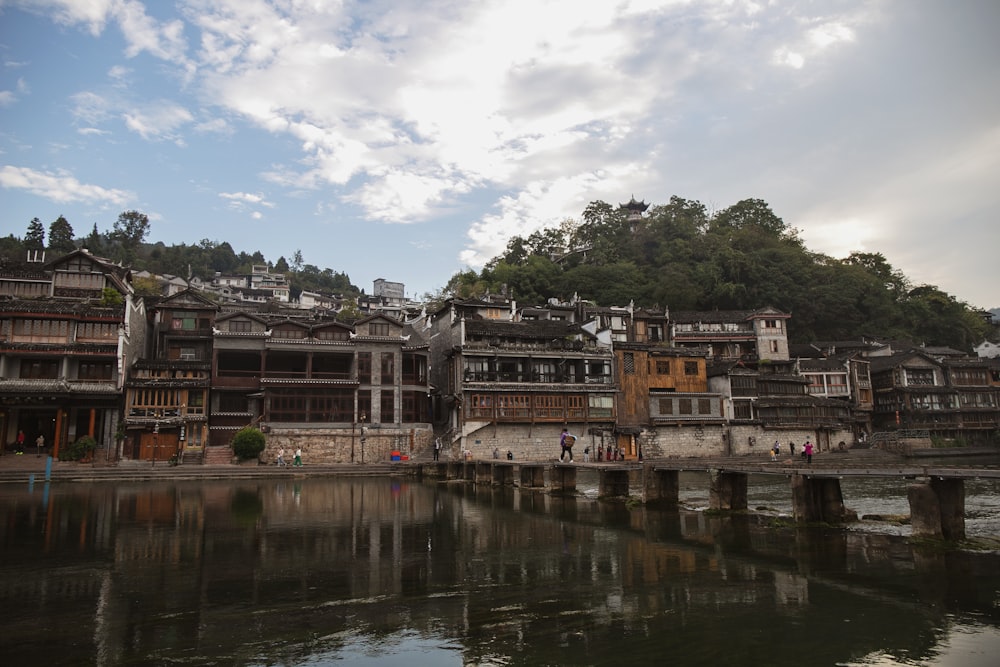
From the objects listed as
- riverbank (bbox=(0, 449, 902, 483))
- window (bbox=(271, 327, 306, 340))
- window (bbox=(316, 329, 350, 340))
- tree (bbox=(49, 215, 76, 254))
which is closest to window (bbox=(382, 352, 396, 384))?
window (bbox=(316, 329, 350, 340))

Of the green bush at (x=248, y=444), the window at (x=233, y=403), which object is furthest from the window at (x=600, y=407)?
the window at (x=233, y=403)

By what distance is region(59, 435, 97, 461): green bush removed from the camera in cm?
4094

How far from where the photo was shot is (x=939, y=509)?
1677 centimetres

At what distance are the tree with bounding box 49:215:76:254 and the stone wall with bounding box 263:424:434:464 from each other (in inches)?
3029

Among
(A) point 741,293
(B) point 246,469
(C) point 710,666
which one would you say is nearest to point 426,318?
(B) point 246,469

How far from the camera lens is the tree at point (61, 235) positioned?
102 meters

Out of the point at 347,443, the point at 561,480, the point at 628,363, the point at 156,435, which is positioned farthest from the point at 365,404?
the point at 561,480

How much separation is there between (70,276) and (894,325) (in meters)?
94.8

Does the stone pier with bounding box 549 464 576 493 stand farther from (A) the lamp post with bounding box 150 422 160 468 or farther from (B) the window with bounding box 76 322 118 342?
(B) the window with bounding box 76 322 118 342

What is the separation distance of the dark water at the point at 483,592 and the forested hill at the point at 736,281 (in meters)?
56.5

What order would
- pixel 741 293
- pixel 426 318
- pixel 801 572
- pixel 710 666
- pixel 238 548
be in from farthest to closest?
pixel 741 293, pixel 426 318, pixel 238 548, pixel 801 572, pixel 710 666

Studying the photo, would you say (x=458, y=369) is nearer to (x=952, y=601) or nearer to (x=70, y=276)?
(x=70, y=276)

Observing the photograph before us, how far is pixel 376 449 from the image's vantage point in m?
49.9

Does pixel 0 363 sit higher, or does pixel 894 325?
pixel 894 325
